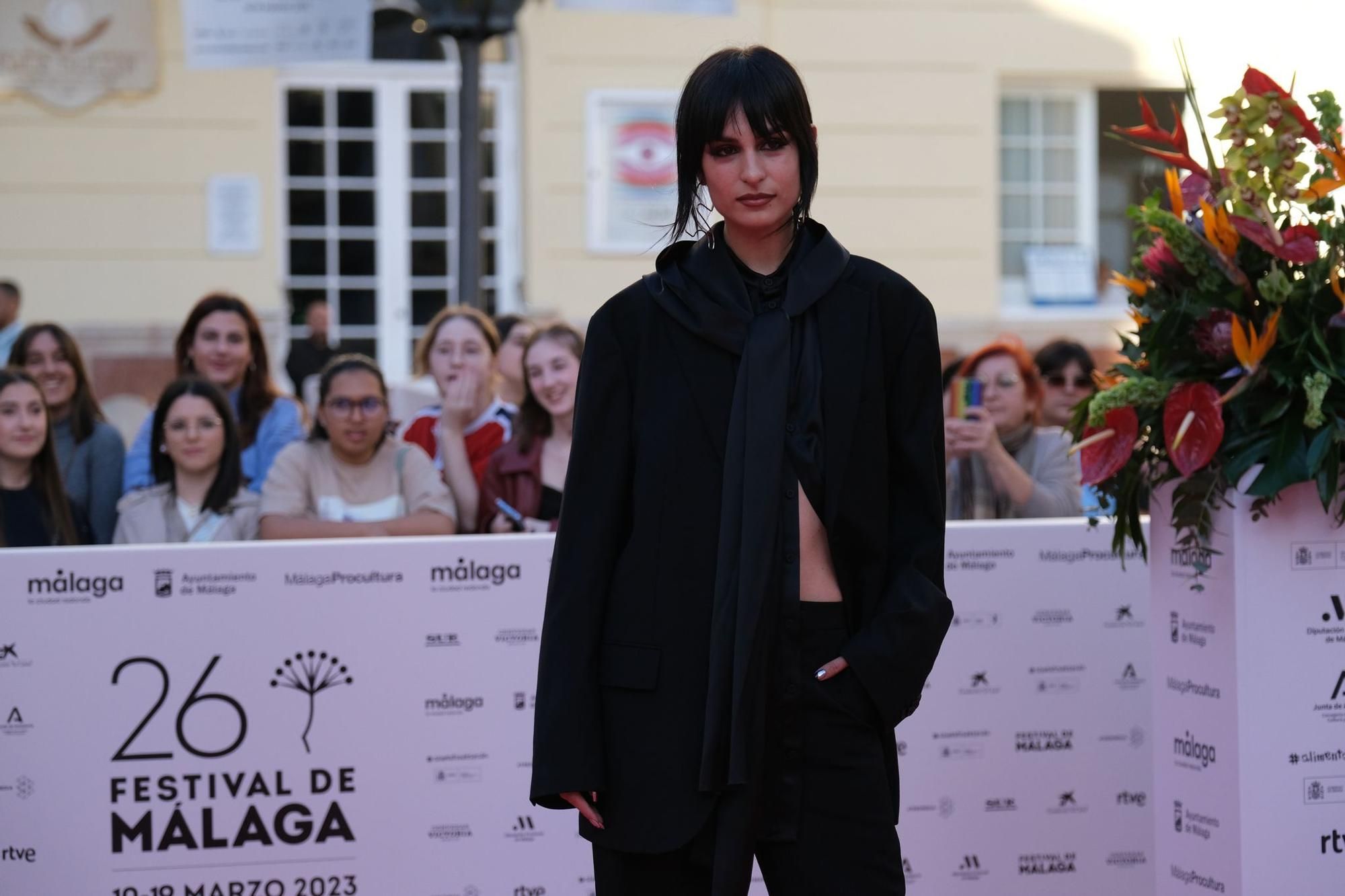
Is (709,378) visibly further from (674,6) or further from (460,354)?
(674,6)

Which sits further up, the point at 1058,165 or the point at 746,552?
the point at 1058,165

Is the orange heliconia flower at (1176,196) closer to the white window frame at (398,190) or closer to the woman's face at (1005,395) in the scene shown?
the woman's face at (1005,395)

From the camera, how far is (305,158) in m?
12.0

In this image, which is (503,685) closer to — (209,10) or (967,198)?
(209,10)

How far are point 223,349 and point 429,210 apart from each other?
20.6 feet

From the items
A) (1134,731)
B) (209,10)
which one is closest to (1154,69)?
(209,10)

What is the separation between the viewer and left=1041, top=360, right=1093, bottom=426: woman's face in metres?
6.30

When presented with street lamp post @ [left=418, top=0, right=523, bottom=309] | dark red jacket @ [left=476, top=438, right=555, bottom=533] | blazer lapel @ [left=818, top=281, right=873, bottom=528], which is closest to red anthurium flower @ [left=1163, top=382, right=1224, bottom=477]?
blazer lapel @ [left=818, top=281, right=873, bottom=528]

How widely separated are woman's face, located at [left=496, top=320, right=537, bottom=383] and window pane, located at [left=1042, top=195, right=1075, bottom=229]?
6828mm


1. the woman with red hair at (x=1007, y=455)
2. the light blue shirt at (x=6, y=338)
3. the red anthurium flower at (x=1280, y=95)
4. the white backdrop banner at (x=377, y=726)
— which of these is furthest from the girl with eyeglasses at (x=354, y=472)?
the light blue shirt at (x=6, y=338)

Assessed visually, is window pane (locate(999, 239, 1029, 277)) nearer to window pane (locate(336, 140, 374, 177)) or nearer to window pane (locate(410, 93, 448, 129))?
window pane (locate(410, 93, 448, 129))

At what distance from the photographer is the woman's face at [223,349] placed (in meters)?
6.07

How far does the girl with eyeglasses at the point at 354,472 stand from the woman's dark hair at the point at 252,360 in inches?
23.8

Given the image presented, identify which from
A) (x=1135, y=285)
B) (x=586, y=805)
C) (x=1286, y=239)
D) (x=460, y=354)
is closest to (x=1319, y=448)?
(x=1286, y=239)
